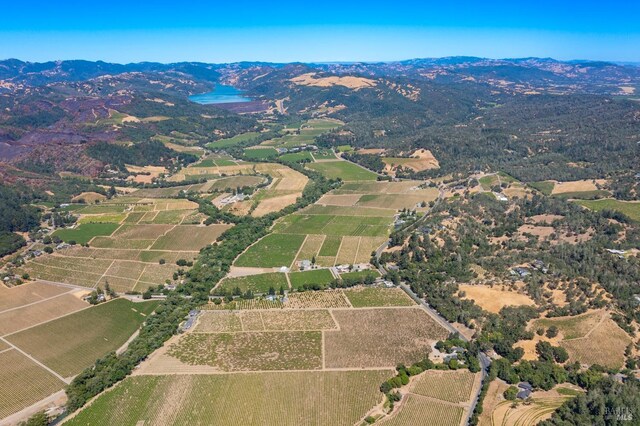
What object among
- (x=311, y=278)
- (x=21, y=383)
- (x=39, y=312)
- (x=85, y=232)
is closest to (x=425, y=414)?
(x=311, y=278)

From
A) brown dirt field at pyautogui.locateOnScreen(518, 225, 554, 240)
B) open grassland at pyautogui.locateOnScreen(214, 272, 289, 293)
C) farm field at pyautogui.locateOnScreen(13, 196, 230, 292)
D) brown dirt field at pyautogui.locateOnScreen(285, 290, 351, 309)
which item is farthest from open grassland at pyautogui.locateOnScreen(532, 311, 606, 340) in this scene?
farm field at pyautogui.locateOnScreen(13, 196, 230, 292)

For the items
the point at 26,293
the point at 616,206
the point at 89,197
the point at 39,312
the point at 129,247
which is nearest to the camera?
the point at 39,312

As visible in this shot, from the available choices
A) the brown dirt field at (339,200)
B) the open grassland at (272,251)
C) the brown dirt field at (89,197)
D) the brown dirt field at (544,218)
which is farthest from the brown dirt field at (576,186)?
the brown dirt field at (89,197)

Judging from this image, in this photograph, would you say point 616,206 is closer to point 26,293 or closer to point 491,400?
point 491,400

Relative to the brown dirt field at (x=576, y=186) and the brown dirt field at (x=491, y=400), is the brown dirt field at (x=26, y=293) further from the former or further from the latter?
the brown dirt field at (x=576, y=186)

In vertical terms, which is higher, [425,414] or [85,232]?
[425,414]

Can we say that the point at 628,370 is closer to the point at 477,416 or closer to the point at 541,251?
the point at 477,416
